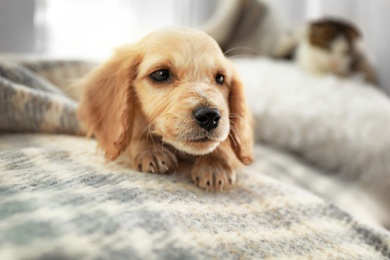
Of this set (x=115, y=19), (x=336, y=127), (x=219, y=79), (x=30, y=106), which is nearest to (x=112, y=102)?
(x=219, y=79)

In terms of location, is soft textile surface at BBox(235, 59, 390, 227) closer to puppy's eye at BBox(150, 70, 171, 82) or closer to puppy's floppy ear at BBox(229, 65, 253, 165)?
puppy's floppy ear at BBox(229, 65, 253, 165)

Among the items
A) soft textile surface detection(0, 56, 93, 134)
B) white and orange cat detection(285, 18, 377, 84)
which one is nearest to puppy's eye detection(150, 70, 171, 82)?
soft textile surface detection(0, 56, 93, 134)

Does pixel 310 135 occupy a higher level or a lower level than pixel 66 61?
lower

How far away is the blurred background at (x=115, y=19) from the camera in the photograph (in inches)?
74.7

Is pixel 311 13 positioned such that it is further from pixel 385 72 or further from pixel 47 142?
pixel 47 142

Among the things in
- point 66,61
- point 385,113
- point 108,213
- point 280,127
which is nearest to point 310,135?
point 280,127

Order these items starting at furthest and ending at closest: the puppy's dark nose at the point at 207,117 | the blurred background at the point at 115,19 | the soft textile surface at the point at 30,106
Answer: the blurred background at the point at 115,19, the soft textile surface at the point at 30,106, the puppy's dark nose at the point at 207,117

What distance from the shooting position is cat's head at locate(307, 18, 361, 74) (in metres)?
1.96

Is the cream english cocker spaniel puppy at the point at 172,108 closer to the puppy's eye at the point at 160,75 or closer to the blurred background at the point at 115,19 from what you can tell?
the puppy's eye at the point at 160,75

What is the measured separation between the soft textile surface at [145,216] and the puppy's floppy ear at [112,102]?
57 millimetres

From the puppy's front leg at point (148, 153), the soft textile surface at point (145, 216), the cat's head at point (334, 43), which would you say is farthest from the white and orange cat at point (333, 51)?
the puppy's front leg at point (148, 153)

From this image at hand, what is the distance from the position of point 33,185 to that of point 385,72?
209cm

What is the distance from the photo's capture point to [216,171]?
930mm

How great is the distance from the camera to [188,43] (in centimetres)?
82
